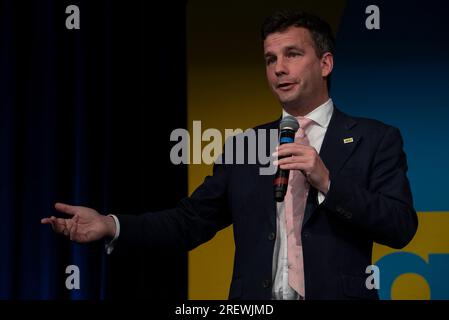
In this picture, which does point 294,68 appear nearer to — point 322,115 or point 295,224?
point 322,115

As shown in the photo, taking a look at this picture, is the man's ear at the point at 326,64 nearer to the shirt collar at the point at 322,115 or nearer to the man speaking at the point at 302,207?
the man speaking at the point at 302,207

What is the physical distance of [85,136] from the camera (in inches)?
125

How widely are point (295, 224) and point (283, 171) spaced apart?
0.25 m

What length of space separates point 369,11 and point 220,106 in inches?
34.0

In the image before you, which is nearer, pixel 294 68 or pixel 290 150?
pixel 290 150

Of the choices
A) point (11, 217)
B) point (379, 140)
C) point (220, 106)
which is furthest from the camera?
point (220, 106)

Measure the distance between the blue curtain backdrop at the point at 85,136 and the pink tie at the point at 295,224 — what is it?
1241mm

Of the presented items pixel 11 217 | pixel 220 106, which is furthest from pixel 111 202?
pixel 220 106

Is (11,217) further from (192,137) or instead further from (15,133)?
(192,137)

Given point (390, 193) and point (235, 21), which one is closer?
point (390, 193)

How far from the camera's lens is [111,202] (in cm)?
313

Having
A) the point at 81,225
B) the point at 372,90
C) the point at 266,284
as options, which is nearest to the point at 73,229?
the point at 81,225

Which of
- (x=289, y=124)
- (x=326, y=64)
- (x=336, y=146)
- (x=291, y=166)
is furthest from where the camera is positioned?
(x=326, y=64)
